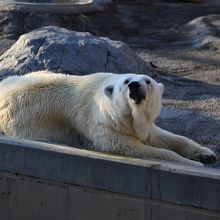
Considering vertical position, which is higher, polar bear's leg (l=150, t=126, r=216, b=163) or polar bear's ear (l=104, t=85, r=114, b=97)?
polar bear's ear (l=104, t=85, r=114, b=97)

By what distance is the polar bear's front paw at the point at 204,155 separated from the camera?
5.56 meters

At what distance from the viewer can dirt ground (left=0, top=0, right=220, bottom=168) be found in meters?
6.75

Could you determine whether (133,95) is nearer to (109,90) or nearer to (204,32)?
(109,90)

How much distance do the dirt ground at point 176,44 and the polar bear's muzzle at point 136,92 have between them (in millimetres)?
853

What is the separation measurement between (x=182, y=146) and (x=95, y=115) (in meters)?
0.77

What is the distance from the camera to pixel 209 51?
1056 cm

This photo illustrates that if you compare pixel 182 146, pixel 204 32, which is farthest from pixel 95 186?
pixel 204 32

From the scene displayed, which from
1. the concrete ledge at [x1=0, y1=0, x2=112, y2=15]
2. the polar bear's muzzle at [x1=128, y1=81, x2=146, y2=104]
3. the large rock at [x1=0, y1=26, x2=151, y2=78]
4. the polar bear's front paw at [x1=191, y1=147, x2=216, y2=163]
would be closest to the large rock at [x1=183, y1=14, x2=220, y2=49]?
the concrete ledge at [x1=0, y1=0, x2=112, y2=15]

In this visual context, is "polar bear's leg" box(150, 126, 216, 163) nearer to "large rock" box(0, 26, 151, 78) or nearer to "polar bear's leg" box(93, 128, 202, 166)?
"polar bear's leg" box(93, 128, 202, 166)

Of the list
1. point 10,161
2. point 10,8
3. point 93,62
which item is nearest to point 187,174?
point 10,161

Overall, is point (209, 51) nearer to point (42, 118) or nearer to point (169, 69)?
point (169, 69)

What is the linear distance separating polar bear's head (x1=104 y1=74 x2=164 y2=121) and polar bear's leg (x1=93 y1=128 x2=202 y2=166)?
0.18 meters

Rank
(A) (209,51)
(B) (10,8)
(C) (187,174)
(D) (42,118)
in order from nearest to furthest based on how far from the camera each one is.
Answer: (C) (187,174), (D) (42,118), (A) (209,51), (B) (10,8)

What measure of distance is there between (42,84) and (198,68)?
13.0 feet
